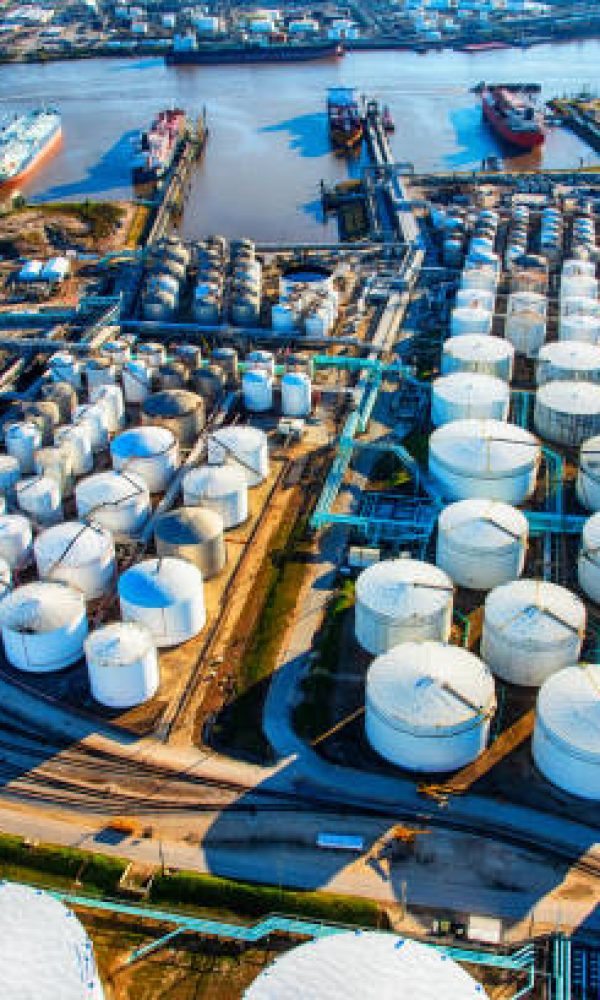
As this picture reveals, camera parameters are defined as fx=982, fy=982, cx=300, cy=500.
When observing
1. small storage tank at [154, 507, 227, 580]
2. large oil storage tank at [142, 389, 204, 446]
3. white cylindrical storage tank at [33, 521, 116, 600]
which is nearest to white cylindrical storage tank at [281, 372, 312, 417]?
large oil storage tank at [142, 389, 204, 446]

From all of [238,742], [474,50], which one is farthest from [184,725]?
[474,50]

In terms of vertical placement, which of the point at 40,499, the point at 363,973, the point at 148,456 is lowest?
the point at 363,973

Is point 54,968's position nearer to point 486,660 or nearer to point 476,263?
point 486,660

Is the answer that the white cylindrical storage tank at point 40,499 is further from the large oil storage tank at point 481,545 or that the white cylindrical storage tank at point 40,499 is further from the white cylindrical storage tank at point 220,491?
the large oil storage tank at point 481,545

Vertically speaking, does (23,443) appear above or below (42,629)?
above

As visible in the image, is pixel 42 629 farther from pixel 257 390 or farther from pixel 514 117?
pixel 514 117

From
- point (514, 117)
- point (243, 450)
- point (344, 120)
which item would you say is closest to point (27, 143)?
point (344, 120)

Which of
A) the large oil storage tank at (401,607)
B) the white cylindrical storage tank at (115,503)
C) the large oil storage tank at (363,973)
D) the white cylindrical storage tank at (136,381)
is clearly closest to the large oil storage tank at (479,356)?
the white cylindrical storage tank at (136,381)
